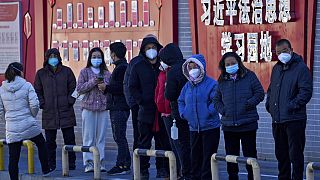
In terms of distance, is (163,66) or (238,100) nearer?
(238,100)

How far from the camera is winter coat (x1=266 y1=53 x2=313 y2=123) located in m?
13.4

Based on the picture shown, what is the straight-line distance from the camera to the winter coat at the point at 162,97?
14.7 meters

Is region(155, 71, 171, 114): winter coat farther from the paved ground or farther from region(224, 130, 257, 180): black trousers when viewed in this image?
the paved ground

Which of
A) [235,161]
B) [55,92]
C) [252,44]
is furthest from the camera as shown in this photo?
[252,44]

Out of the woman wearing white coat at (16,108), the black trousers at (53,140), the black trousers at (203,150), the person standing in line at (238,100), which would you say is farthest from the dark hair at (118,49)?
→ the person standing in line at (238,100)

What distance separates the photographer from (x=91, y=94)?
16.5 meters

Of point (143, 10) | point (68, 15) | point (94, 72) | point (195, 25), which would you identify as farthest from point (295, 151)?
point (68, 15)

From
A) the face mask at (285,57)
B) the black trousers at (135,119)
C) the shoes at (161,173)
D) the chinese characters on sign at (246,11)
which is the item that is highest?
the chinese characters on sign at (246,11)

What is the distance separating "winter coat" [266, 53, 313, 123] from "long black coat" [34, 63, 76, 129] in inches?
163

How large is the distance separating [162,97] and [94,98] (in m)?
2.04

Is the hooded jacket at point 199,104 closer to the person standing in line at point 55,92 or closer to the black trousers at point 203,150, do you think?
the black trousers at point 203,150

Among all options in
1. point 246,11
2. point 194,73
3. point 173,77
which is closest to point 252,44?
point 246,11

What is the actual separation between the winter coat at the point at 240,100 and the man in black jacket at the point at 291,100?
25 cm

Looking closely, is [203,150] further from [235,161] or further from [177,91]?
[235,161]
